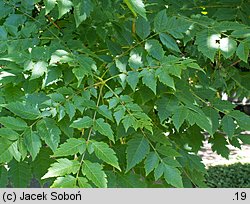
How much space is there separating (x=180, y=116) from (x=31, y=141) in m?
0.58

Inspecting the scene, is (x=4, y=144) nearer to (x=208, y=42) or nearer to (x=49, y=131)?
(x=49, y=131)

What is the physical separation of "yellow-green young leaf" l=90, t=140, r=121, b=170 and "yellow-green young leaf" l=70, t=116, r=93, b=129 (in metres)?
0.08

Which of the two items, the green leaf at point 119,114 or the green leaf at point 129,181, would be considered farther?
the green leaf at point 129,181

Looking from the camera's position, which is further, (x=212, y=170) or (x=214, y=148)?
(x=212, y=170)

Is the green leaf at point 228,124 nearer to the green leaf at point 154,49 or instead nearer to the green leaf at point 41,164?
the green leaf at point 154,49

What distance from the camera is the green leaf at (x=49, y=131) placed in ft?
4.87

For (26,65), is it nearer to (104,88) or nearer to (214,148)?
(104,88)

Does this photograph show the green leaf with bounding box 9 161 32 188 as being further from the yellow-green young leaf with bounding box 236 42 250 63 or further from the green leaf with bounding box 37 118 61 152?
the yellow-green young leaf with bounding box 236 42 250 63

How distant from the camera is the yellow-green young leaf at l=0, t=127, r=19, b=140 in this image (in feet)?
4.75

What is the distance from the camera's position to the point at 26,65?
1611 millimetres

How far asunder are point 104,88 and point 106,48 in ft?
1.04

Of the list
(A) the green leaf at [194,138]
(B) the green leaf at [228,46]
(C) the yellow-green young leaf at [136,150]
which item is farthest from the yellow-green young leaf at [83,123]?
(A) the green leaf at [194,138]

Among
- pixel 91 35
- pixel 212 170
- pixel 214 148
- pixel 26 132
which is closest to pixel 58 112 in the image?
pixel 26 132

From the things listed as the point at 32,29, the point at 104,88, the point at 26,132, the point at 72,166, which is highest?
the point at 32,29
